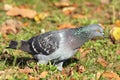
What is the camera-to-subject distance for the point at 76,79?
284 inches

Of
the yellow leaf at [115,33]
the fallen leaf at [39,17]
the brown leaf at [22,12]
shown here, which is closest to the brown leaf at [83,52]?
the yellow leaf at [115,33]

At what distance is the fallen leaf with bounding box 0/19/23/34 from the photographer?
988cm

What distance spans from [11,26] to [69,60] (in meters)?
2.05

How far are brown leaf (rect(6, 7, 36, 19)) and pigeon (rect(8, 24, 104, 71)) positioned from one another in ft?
9.57

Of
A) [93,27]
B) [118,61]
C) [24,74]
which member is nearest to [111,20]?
[118,61]

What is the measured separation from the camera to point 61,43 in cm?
758

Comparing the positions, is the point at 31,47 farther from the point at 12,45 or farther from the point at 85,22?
the point at 85,22

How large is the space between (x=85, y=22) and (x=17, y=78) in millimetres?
3978

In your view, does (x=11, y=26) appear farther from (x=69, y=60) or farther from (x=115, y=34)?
(x=115, y=34)

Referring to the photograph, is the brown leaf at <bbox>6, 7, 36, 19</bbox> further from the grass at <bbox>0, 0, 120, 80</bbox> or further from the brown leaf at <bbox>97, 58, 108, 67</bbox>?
the brown leaf at <bbox>97, 58, 108, 67</bbox>

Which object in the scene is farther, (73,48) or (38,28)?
(38,28)

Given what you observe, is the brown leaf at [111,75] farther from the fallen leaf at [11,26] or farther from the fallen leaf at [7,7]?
the fallen leaf at [7,7]

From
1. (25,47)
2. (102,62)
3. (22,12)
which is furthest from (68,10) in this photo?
(25,47)

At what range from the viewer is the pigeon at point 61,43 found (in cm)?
757
